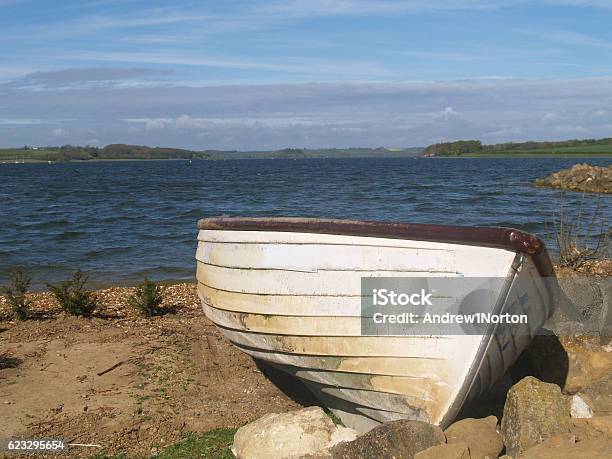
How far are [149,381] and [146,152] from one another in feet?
623

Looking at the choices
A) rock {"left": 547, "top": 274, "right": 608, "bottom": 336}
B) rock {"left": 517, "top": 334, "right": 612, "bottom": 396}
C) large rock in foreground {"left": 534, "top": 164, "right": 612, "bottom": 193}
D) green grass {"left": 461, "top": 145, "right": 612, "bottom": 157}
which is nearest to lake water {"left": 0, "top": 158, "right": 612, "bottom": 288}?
large rock in foreground {"left": 534, "top": 164, "right": 612, "bottom": 193}

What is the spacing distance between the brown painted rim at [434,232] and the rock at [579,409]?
→ 39.1 inches

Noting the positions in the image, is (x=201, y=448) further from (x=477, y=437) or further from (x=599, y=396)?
(x=599, y=396)

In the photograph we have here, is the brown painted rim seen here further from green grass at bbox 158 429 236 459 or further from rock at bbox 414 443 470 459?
green grass at bbox 158 429 236 459

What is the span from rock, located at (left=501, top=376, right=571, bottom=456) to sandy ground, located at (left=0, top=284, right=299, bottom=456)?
7.64 feet

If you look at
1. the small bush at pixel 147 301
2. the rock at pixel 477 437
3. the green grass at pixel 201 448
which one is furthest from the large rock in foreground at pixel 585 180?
the green grass at pixel 201 448

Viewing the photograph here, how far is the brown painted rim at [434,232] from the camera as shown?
479 centimetres

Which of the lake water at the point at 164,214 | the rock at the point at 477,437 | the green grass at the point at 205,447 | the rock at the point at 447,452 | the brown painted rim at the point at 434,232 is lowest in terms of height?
the lake water at the point at 164,214

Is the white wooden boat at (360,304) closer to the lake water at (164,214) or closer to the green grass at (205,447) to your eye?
the green grass at (205,447)

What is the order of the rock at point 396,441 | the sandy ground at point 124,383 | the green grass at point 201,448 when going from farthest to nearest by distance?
the sandy ground at point 124,383, the green grass at point 201,448, the rock at point 396,441

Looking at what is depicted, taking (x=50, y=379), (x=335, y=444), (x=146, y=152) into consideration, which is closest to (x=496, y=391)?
(x=335, y=444)

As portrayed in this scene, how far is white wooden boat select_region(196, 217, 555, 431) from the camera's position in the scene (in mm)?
4953

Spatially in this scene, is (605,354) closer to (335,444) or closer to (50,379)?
(335,444)

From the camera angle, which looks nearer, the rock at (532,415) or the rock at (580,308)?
the rock at (532,415)
